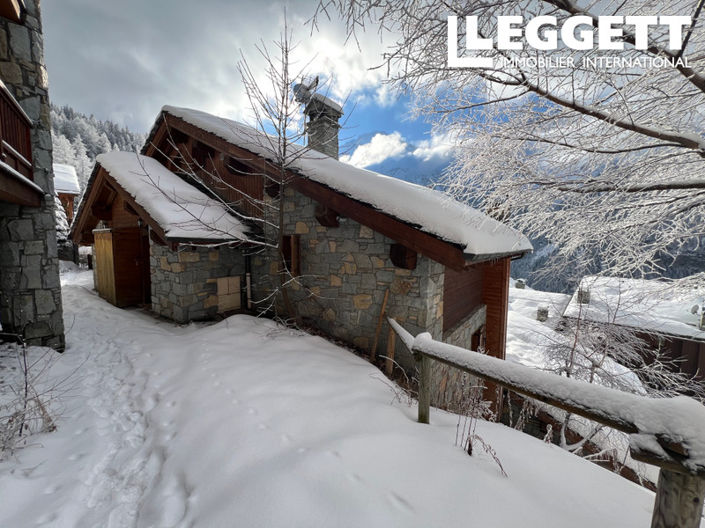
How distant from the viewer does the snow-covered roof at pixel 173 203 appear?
5.36 meters

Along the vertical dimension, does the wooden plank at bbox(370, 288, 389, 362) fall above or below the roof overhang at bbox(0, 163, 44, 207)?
below

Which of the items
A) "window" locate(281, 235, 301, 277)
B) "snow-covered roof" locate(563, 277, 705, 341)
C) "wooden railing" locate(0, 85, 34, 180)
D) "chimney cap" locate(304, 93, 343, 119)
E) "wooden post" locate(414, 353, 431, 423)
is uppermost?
"chimney cap" locate(304, 93, 343, 119)

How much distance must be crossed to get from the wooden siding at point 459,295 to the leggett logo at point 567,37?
2873 millimetres

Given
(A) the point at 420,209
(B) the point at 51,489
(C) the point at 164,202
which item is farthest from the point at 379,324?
(C) the point at 164,202

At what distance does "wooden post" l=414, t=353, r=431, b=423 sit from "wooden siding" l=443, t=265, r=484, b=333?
2.63 meters

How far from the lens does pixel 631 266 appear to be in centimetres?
330

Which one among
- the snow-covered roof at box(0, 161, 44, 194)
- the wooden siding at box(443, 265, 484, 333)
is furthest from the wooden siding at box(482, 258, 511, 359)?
the snow-covered roof at box(0, 161, 44, 194)

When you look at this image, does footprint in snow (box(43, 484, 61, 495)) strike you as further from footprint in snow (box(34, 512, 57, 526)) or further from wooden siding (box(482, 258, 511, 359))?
wooden siding (box(482, 258, 511, 359))

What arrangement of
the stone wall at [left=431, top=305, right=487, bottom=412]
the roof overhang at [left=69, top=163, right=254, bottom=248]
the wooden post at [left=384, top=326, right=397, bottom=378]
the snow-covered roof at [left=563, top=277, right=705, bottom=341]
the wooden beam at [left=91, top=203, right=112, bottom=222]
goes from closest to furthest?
the stone wall at [left=431, top=305, right=487, bottom=412] → the wooden post at [left=384, top=326, right=397, bottom=378] → the roof overhang at [left=69, top=163, right=254, bottom=248] → the snow-covered roof at [left=563, top=277, right=705, bottom=341] → the wooden beam at [left=91, top=203, right=112, bottom=222]

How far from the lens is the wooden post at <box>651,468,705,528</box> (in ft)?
3.77

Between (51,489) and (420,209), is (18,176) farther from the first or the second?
(420,209)

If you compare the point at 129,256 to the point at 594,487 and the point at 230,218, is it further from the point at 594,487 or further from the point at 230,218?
the point at 594,487

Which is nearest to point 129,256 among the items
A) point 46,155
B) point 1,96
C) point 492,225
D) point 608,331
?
point 46,155

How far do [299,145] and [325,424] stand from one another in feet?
17.4
